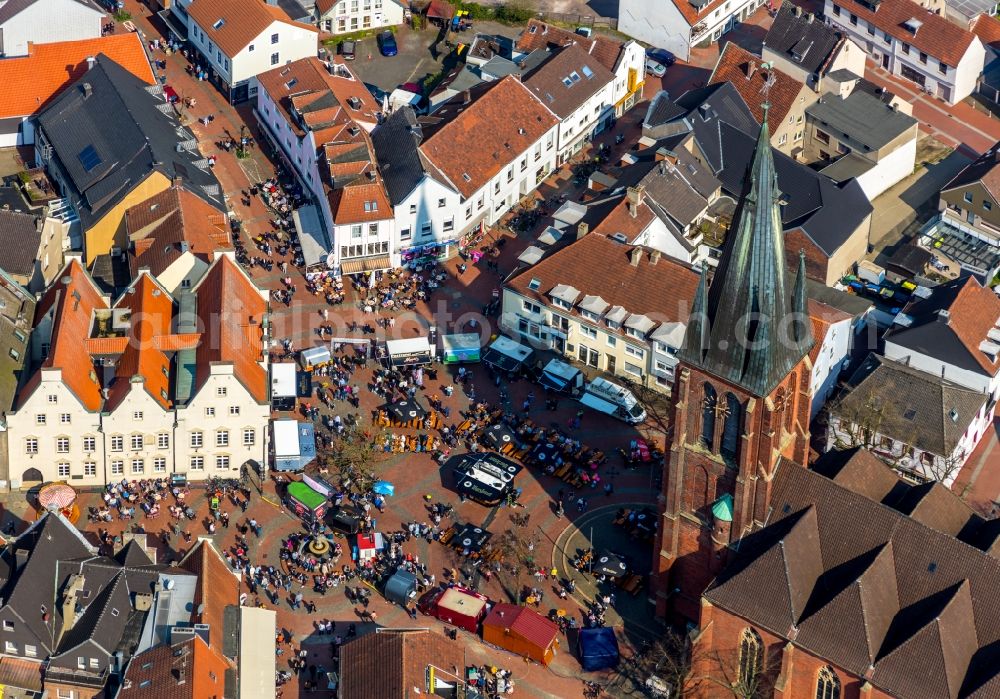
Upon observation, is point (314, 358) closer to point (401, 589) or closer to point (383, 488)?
point (383, 488)

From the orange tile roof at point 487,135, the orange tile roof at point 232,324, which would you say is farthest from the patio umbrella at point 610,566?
the orange tile roof at point 487,135

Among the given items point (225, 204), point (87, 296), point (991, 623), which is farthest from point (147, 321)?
point (991, 623)

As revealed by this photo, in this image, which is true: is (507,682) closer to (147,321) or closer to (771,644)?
(771,644)

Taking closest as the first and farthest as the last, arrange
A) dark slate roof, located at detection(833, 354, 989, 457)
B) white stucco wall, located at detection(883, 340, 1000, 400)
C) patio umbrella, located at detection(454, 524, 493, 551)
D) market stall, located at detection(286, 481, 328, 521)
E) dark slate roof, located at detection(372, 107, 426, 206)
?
patio umbrella, located at detection(454, 524, 493, 551) < market stall, located at detection(286, 481, 328, 521) < dark slate roof, located at detection(833, 354, 989, 457) < white stucco wall, located at detection(883, 340, 1000, 400) < dark slate roof, located at detection(372, 107, 426, 206)

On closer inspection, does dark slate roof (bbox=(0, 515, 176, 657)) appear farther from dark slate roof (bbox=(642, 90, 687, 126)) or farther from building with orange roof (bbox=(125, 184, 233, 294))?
dark slate roof (bbox=(642, 90, 687, 126))

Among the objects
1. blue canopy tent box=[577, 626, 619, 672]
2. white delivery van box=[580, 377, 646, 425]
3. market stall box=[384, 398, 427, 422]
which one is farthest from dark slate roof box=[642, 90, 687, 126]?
blue canopy tent box=[577, 626, 619, 672]
